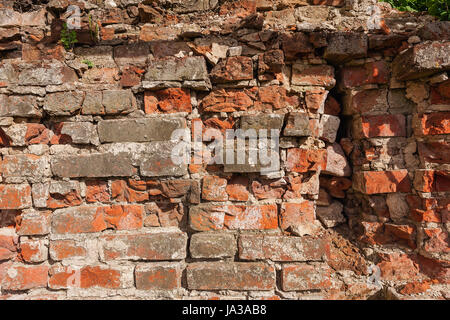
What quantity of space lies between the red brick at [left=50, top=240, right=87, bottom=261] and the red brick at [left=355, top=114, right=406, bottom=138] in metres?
1.99

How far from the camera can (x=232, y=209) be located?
5.21 ft

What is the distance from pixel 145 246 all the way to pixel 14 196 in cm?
87

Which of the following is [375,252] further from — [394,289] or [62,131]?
[62,131]

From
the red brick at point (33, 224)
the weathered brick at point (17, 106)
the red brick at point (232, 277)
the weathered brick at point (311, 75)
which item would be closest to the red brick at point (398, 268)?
the red brick at point (232, 277)

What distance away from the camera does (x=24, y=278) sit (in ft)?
5.19

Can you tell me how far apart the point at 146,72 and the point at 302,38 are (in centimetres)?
101

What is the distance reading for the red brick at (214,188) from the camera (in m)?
1.57

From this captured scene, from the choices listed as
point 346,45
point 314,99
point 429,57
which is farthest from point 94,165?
point 429,57

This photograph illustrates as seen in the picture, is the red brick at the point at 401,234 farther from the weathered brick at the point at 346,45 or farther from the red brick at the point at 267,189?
the weathered brick at the point at 346,45

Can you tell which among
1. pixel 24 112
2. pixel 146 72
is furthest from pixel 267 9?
pixel 24 112

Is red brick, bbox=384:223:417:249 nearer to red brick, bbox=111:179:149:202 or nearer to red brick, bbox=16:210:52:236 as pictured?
red brick, bbox=111:179:149:202

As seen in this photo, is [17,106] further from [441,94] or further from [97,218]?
[441,94]

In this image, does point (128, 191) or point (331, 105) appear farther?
point (331, 105)

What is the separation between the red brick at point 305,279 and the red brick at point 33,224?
1.51 m
